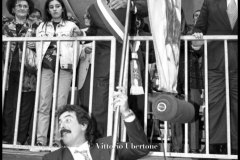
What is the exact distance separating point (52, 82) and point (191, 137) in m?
1.59

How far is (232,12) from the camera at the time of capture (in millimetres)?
3199

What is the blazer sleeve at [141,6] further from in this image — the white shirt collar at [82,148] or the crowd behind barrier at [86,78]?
the white shirt collar at [82,148]

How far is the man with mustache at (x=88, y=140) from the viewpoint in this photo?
2322mm

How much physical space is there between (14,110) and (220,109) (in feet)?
7.43

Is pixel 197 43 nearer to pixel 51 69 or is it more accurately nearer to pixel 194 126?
pixel 194 126

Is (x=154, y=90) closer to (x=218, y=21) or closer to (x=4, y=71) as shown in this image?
(x=218, y=21)

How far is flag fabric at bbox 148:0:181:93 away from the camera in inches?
94.1

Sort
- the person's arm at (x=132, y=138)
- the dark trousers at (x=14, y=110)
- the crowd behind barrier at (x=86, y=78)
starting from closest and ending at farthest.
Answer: the person's arm at (x=132, y=138)
the crowd behind barrier at (x=86, y=78)
the dark trousers at (x=14, y=110)

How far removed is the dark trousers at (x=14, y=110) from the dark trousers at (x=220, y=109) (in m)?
2.02

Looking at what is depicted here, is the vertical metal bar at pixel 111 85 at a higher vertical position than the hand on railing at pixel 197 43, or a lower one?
lower

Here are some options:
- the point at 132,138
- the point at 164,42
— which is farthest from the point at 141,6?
the point at 132,138

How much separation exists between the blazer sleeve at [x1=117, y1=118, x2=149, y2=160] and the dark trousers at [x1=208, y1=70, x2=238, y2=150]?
1.11m

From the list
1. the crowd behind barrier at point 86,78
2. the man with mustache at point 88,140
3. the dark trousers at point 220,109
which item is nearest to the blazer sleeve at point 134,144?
the man with mustache at point 88,140

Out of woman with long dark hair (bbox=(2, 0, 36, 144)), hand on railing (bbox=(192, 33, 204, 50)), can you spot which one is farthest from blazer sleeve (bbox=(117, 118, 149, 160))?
woman with long dark hair (bbox=(2, 0, 36, 144))
